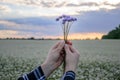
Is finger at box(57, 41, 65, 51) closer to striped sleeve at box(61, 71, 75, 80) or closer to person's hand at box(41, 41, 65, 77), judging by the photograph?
person's hand at box(41, 41, 65, 77)

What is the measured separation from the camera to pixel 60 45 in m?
1.88

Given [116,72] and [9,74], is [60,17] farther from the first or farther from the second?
[116,72]

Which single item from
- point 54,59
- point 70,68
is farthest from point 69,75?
point 54,59

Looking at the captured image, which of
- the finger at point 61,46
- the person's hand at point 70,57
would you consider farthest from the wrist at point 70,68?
the finger at point 61,46

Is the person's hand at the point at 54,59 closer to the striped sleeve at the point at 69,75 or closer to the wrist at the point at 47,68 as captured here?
the wrist at the point at 47,68

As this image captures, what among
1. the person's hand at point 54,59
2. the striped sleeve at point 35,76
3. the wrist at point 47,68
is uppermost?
the person's hand at point 54,59

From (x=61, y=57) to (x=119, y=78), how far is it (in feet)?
27.4

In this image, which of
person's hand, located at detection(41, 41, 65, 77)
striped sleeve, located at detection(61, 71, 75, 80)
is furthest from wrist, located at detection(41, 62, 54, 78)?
striped sleeve, located at detection(61, 71, 75, 80)

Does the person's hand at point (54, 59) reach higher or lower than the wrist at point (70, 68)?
higher

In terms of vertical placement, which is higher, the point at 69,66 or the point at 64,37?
the point at 64,37

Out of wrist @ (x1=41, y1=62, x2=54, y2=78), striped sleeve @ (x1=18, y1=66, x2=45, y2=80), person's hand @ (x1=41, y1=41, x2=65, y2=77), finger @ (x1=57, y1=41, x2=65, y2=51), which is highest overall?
finger @ (x1=57, y1=41, x2=65, y2=51)

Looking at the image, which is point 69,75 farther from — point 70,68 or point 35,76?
point 35,76

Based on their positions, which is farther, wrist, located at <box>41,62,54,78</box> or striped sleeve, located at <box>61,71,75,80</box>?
wrist, located at <box>41,62,54,78</box>

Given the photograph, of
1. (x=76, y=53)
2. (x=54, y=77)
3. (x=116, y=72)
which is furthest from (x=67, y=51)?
(x=116, y=72)
